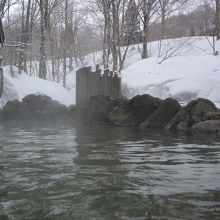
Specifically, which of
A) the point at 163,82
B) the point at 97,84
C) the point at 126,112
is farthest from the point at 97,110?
the point at 163,82

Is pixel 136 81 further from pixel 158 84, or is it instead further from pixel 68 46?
pixel 68 46

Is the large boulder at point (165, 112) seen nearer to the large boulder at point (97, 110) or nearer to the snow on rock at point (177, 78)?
the large boulder at point (97, 110)

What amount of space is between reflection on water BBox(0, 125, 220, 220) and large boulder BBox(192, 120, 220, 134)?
2252mm

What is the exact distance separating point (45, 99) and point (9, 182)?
422 inches

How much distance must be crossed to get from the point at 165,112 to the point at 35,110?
5.81 meters

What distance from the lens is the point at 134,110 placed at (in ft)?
40.5

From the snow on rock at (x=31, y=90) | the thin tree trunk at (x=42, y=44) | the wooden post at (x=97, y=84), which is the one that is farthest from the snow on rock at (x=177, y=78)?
the thin tree trunk at (x=42, y=44)

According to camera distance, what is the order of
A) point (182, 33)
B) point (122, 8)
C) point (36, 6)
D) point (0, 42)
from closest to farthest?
point (0, 42) < point (122, 8) < point (36, 6) < point (182, 33)

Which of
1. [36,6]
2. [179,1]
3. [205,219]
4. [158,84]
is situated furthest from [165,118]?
[36,6]

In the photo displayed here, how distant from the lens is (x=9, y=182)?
421 cm

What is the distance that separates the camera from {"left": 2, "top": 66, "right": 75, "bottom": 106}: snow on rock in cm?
1617

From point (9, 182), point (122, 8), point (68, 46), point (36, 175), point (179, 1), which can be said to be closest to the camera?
point (9, 182)

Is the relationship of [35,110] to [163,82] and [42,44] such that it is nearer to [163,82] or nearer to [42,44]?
[163,82]

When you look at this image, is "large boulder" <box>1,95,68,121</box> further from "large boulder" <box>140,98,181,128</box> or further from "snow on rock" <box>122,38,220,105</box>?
"large boulder" <box>140,98,181,128</box>
